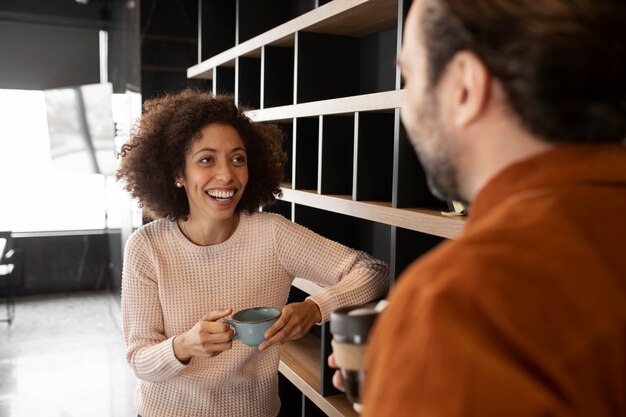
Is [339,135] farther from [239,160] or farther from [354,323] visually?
[354,323]

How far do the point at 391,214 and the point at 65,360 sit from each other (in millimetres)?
3135

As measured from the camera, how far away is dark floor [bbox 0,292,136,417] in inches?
126

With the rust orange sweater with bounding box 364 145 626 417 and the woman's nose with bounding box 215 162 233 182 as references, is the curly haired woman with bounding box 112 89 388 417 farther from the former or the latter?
the rust orange sweater with bounding box 364 145 626 417

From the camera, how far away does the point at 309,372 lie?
2.18 m

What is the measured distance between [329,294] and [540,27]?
1.11m

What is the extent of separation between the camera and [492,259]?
18.0 inches

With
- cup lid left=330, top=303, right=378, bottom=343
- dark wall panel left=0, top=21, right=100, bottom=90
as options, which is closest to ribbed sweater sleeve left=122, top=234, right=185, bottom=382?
cup lid left=330, top=303, right=378, bottom=343

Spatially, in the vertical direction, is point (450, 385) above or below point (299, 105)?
below

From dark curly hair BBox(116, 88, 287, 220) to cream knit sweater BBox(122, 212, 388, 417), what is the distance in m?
0.09

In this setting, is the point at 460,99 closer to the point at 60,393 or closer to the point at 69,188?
the point at 60,393

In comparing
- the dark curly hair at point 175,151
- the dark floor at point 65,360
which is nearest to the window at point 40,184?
the dark floor at point 65,360

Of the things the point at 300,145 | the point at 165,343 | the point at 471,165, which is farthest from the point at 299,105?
the point at 471,165

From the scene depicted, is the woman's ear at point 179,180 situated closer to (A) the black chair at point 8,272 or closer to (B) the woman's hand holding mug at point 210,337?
(B) the woman's hand holding mug at point 210,337

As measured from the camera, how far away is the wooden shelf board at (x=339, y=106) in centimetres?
149
